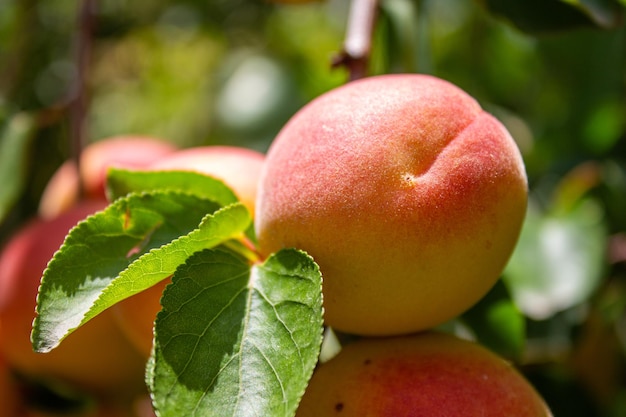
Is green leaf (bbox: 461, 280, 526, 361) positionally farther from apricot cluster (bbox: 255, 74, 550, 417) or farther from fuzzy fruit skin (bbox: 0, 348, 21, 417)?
fuzzy fruit skin (bbox: 0, 348, 21, 417)

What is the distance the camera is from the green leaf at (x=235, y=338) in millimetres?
595

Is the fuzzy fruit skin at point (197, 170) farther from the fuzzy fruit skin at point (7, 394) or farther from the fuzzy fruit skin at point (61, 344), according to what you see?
the fuzzy fruit skin at point (7, 394)

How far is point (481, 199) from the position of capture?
2.21 feet

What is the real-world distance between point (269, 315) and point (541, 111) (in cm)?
116

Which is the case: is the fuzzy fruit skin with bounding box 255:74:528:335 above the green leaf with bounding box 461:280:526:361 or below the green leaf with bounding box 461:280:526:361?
above

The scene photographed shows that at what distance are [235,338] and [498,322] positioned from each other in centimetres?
38

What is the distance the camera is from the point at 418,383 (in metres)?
0.68

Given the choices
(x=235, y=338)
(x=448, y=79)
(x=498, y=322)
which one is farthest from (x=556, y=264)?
(x=235, y=338)

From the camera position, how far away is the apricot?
120cm

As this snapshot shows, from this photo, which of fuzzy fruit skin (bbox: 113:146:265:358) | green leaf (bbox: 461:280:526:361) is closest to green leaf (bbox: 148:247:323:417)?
fuzzy fruit skin (bbox: 113:146:265:358)

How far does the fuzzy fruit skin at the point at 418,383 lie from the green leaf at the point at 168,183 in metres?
0.20

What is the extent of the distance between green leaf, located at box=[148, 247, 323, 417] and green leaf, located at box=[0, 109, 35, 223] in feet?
1.73

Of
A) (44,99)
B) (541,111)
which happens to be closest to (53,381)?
(44,99)

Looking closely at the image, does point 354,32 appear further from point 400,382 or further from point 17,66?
point 17,66
